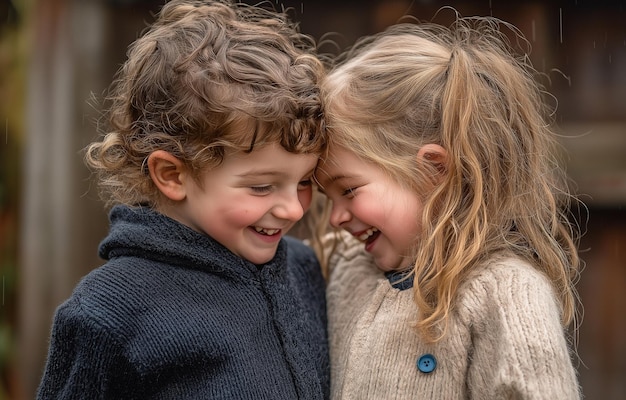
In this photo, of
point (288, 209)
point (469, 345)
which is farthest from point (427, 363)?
point (288, 209)

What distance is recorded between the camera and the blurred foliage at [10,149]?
393cm

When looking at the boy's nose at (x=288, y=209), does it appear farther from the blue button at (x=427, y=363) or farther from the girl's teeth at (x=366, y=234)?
the blue button at (x=427, y=363)

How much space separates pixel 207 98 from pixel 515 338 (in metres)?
0.86

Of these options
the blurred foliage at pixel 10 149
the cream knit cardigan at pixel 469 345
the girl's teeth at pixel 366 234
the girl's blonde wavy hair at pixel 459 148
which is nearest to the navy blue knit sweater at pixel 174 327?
the cream knit cardigan at pixel 469 345

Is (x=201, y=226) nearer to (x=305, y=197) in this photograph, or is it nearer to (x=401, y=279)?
(x=305, y=197)

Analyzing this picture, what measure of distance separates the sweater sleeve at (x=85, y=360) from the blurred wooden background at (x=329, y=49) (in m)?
1.55

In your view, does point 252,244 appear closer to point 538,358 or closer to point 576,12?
point 538,358

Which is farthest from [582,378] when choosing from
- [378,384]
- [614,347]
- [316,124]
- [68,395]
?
[68,395]

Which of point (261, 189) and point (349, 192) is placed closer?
point (261, 189)

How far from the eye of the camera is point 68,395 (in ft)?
6.45

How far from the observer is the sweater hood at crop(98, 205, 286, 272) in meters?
2.06

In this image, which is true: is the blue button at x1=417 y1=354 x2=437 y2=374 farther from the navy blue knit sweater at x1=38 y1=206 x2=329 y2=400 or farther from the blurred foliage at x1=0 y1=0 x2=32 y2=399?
the blurred foliage at x1=0 y1=0 x2=32 y2=399

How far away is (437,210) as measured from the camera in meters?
2.14

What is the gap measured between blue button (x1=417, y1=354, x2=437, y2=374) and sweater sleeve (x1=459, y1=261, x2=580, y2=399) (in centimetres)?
9
